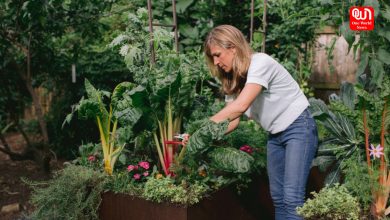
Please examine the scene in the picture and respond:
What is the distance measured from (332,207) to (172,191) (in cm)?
107

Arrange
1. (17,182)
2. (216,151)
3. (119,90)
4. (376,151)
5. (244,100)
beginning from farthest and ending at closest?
1. (17,182)
2. (119,90)
3. (216,151)
4. (376,151)
5. (244,100)

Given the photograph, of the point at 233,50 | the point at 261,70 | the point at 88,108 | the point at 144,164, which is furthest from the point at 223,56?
the point at 88,108

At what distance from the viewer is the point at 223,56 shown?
3.17 meters

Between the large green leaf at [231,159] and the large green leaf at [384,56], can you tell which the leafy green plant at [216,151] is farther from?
the large green leaf at [384,56]

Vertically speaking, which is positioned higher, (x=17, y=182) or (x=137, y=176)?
(x=137, y=176)

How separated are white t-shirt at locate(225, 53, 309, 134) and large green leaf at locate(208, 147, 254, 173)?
0.96 ft

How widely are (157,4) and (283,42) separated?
165 cm

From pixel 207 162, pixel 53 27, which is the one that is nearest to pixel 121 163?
pixel 207 162

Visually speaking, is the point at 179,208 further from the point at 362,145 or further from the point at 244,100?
the point at 362,145

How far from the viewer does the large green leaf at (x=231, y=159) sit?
3402 mm

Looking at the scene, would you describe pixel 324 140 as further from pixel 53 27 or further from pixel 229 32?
pixel 53 27

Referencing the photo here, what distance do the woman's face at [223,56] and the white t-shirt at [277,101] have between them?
0.48ft

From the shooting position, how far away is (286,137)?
10.8 ft

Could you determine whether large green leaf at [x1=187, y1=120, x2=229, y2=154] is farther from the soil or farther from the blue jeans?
the soil
